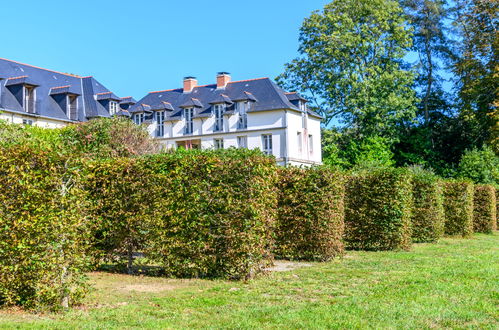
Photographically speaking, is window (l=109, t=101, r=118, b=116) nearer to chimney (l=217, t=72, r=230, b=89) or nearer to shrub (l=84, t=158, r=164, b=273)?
chimney (l=217, t=72, r=230, b=89)

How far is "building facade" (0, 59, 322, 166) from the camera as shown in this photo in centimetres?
4594

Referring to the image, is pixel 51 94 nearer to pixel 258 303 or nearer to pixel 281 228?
pixel 281 228

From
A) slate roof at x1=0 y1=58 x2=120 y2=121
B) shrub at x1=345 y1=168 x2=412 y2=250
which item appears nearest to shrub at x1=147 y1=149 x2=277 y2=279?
shrub at x1=345 y1=168 x2=412 y2=250

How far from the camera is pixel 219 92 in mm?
52969

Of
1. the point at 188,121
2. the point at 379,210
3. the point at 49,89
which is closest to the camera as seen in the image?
the point at 379,210

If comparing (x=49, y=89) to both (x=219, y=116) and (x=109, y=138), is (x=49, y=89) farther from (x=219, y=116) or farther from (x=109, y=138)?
(x=109, y=138)

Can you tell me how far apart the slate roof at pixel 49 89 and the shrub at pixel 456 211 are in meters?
30.4

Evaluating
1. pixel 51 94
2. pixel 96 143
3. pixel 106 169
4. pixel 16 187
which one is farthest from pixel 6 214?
pixel 51 94

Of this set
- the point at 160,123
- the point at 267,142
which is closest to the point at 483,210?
the point at 267,142

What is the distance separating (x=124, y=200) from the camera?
991 cm

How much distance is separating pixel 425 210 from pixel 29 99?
123 feet

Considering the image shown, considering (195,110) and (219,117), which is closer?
(219,117)

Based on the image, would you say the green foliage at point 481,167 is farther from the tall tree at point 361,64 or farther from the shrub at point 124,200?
the shrub at point 124,200

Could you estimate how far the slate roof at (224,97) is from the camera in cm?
4844
